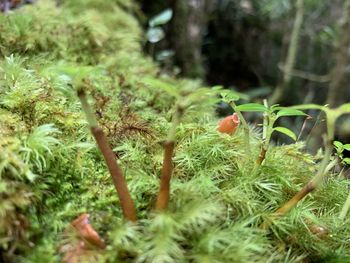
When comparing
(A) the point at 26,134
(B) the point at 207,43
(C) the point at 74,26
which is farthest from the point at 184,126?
(B) the point at 207,43

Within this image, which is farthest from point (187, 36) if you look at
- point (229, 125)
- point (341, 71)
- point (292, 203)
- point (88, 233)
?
point (88, 233)

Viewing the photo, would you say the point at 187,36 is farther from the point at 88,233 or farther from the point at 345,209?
the point at 88,233

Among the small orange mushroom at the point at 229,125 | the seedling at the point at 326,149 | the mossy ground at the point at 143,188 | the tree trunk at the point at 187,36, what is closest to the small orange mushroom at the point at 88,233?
the mossy ground at the point at 143,188

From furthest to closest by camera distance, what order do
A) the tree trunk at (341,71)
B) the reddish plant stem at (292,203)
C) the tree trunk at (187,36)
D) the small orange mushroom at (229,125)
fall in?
the tree trunk at (187,36)
the tree trunk at (341,71)
the small orange mushroom at (229,125)
the reddish plant stem at (292,203)

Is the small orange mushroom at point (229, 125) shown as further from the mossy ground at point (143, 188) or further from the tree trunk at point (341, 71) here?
the tree trunk at point (341, 71)

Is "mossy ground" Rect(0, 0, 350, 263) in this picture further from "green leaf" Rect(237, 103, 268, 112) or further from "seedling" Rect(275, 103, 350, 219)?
"green leaf" Rect(237, 103, 268, 112)

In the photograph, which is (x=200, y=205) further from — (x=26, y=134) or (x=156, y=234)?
(x=26, y=134)
